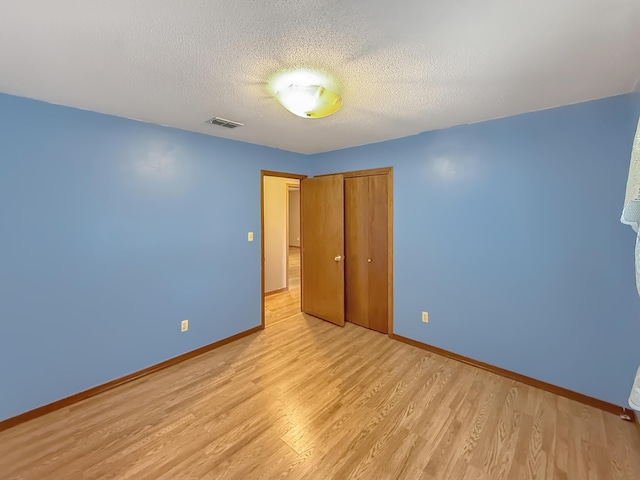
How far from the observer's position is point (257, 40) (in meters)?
1.28

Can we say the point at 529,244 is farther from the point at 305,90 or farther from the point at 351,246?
the point at 305,90

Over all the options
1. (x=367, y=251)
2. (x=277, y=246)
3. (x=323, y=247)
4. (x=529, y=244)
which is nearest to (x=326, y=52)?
(x=529, y=244)

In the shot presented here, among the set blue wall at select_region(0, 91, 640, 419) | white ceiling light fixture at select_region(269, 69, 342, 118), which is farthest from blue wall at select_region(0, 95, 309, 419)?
white ceiling light fixture at select_region(269, 69, 342, 118)

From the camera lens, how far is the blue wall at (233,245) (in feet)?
6.22

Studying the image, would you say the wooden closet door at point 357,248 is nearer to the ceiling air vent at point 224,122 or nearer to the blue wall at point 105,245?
the blue wall at point 105,245

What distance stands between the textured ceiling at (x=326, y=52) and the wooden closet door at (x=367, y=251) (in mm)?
1257

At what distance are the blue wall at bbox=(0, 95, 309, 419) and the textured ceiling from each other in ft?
1.11

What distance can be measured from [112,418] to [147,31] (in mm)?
2455

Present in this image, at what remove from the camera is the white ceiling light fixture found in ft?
5.30

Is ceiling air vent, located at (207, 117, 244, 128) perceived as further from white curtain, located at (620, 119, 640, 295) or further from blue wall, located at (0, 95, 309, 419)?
white curtain, located at (620, 119, 640, 295)

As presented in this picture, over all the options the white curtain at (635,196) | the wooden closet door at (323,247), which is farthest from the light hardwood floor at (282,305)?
the white curtain at (635,196)

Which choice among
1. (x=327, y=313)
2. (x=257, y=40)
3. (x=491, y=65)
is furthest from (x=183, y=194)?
(x=491, y=65)

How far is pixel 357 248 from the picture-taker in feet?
11.5

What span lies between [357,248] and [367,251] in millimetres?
155
